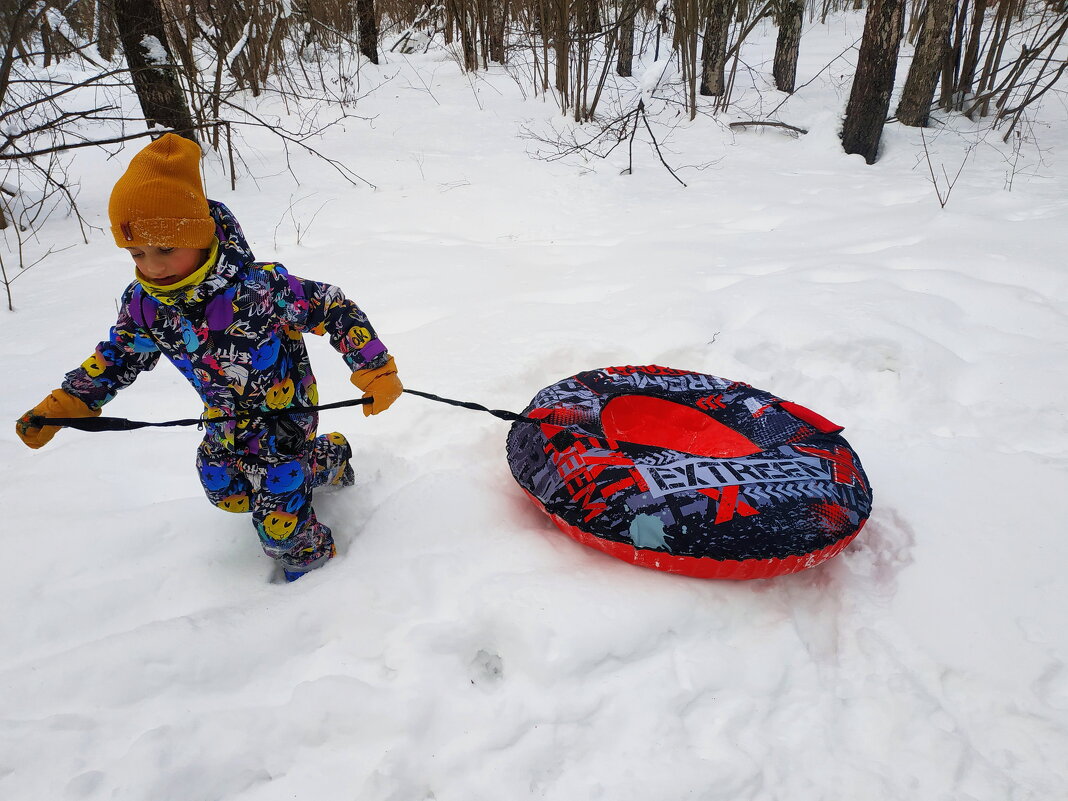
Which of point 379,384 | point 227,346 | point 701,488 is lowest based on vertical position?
point 701,488

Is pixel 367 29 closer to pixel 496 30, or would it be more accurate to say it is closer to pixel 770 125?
pixel 496 30

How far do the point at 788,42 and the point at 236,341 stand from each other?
802cm

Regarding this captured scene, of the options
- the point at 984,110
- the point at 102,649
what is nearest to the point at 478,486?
the point at 102,649

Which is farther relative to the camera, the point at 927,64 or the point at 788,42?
the point at 788,42

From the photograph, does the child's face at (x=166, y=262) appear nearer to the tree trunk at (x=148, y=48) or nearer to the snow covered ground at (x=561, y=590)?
the snow covered ground at (x=561, y=590)

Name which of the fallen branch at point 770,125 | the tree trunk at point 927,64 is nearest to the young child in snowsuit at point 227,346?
the fallen branch at point 770,125

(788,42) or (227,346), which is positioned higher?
(788,42)

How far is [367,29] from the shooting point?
30.3 ft

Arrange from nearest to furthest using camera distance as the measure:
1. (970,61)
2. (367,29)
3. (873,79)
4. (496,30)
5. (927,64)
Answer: (873,79)
(927,64)
(970,61)
(496,30)
(367,29)

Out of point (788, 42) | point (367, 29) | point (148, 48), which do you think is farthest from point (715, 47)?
point (148, 48)

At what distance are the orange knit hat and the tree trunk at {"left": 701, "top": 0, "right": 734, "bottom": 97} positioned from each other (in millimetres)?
7085

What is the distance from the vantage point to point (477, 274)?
12.2 ft

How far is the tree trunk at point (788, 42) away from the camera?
737 cm

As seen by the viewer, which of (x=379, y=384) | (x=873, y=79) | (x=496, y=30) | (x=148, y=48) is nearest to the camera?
(x=379, y=384)
